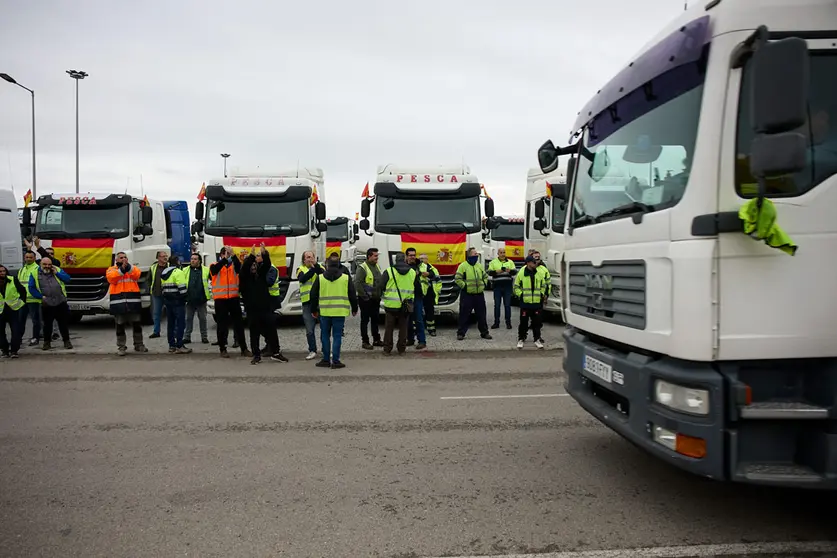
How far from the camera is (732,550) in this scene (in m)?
3.56

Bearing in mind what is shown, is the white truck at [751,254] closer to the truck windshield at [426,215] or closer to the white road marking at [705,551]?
the white road marking at [705,551]

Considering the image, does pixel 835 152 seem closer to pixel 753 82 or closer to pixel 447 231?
pixel 753 82

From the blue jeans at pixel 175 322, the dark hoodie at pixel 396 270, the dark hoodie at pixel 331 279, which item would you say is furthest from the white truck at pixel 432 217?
the blue jeans at pixel 175 322

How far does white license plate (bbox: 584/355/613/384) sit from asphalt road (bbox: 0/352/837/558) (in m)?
0.84

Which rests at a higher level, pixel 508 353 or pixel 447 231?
pixel 447 231

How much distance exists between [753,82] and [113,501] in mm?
4565

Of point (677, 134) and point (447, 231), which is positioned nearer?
point (677, 134)

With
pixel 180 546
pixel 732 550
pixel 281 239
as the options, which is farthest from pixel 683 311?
pixel 281 239

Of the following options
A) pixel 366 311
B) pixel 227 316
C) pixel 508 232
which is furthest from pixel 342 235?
pixel 227 316

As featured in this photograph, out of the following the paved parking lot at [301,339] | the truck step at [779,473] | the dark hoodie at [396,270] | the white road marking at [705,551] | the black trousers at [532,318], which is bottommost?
the white road marking at [705,551]

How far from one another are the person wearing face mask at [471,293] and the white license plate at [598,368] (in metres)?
8.16

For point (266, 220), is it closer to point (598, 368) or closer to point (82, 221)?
point (82, 221)

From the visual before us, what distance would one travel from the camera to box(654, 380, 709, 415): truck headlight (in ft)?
10.9

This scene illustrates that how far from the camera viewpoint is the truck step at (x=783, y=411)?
3188 millimetres
